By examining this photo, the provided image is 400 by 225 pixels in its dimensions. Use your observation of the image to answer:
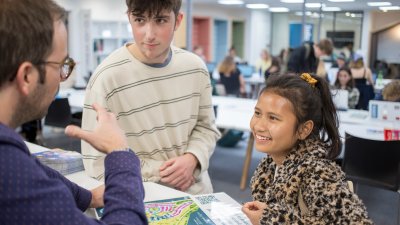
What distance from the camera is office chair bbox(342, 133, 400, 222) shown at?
3332mm

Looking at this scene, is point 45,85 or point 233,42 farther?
point 233,42

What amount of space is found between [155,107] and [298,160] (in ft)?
2.11

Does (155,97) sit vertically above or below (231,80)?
above

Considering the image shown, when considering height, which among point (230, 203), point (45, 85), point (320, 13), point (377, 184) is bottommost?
point (377, 184)

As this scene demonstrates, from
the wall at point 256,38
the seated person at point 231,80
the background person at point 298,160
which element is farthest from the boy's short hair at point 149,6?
the wall at point 256,38

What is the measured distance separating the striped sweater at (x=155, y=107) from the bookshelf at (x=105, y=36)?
8.67 metres

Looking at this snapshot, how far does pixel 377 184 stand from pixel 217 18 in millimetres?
11224

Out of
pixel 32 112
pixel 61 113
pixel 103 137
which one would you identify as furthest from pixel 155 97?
pixel 61 113

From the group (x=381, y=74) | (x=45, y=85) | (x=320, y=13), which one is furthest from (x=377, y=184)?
(x=45, y=85)

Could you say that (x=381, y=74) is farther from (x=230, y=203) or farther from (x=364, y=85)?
(x=230, y=203)

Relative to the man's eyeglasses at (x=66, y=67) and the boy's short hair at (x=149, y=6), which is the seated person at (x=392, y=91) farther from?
the man's eyeglasses at (x=66, y=67)

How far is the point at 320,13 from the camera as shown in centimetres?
429

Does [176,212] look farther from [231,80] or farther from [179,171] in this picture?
[231,80]

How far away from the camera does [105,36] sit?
10469 millimetres
